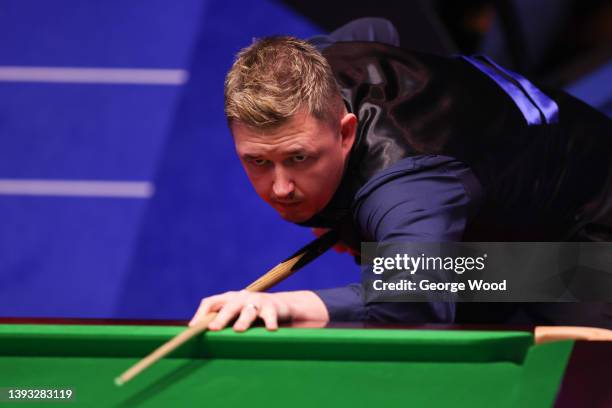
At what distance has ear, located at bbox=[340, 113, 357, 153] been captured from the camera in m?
1.84

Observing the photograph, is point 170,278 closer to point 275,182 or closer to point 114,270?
point 114,270

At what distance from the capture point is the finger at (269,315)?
4.83 ft

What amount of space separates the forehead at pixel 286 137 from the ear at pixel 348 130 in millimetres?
71

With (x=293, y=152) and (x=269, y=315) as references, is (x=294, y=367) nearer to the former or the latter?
(x=269, y=315)

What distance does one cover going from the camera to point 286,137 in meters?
1.74

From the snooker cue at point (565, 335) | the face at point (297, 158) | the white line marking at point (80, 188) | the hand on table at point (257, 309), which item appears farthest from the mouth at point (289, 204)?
the white line marking at point (80, 188)

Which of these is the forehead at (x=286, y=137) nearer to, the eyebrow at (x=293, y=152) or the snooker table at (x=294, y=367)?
the eyebrow at (x=293, y=152)

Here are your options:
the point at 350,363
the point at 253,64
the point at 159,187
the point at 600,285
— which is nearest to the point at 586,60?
the point at 159,187

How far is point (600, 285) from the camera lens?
216 cm

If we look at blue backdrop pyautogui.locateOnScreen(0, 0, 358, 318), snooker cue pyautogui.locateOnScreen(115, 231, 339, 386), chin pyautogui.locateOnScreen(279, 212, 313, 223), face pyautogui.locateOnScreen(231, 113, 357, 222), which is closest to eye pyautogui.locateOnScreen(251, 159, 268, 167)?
face pyautogui.locateOnScreen(231, 113, 357, 222)

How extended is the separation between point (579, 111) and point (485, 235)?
16.7 inches

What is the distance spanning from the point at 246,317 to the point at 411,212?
40 cm

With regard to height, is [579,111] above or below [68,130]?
below

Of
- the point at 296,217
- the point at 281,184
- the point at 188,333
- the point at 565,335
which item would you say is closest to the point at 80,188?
the point at 296,217
